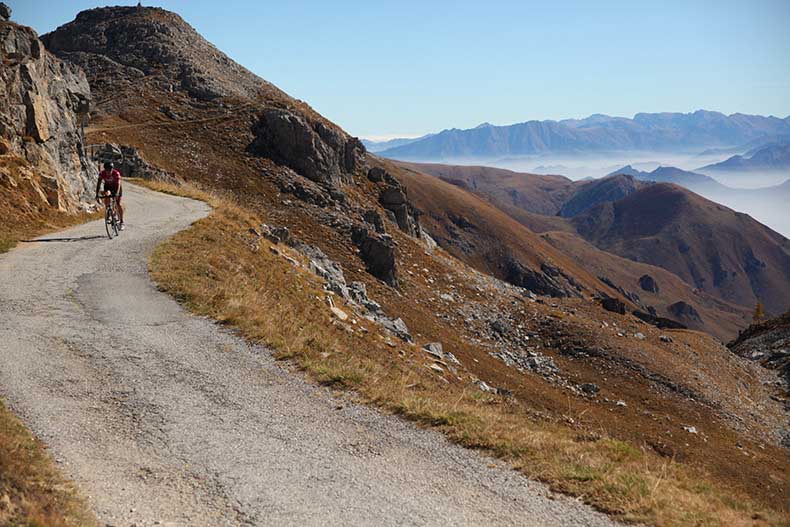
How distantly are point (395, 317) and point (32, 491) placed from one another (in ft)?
99.8

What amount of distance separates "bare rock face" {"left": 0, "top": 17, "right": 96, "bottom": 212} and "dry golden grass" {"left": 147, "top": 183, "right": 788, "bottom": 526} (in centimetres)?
Answer: 867

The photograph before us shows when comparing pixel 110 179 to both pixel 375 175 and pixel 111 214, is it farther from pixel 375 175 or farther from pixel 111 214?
pixel 375 175

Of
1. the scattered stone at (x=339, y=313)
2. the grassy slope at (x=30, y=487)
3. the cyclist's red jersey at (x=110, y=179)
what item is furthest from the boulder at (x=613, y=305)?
the grassy slope at (x=30, y=487)

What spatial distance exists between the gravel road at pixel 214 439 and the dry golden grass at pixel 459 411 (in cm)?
43

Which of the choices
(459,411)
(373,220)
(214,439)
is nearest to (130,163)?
(373,220)

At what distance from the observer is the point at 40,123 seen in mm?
25969

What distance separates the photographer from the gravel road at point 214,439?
6.65 m

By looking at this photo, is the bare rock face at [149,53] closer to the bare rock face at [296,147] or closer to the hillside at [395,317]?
the hillside at [395,317]

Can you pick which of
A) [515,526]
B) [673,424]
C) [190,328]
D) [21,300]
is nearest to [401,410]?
[515,526]

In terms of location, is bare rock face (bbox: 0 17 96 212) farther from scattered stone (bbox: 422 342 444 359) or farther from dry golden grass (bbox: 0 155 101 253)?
scattered stone (bbox: 422 342 444 359)

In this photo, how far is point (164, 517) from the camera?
243 inches

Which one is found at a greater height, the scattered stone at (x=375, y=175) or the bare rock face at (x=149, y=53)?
the bare rock face at (x=149, y=53)

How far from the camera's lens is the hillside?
9.47 meters

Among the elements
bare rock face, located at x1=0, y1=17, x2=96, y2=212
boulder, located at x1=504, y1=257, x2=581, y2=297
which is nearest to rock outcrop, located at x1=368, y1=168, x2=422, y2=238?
bare rock face, located at x1=0, y1=17, x2=96, y2=212
